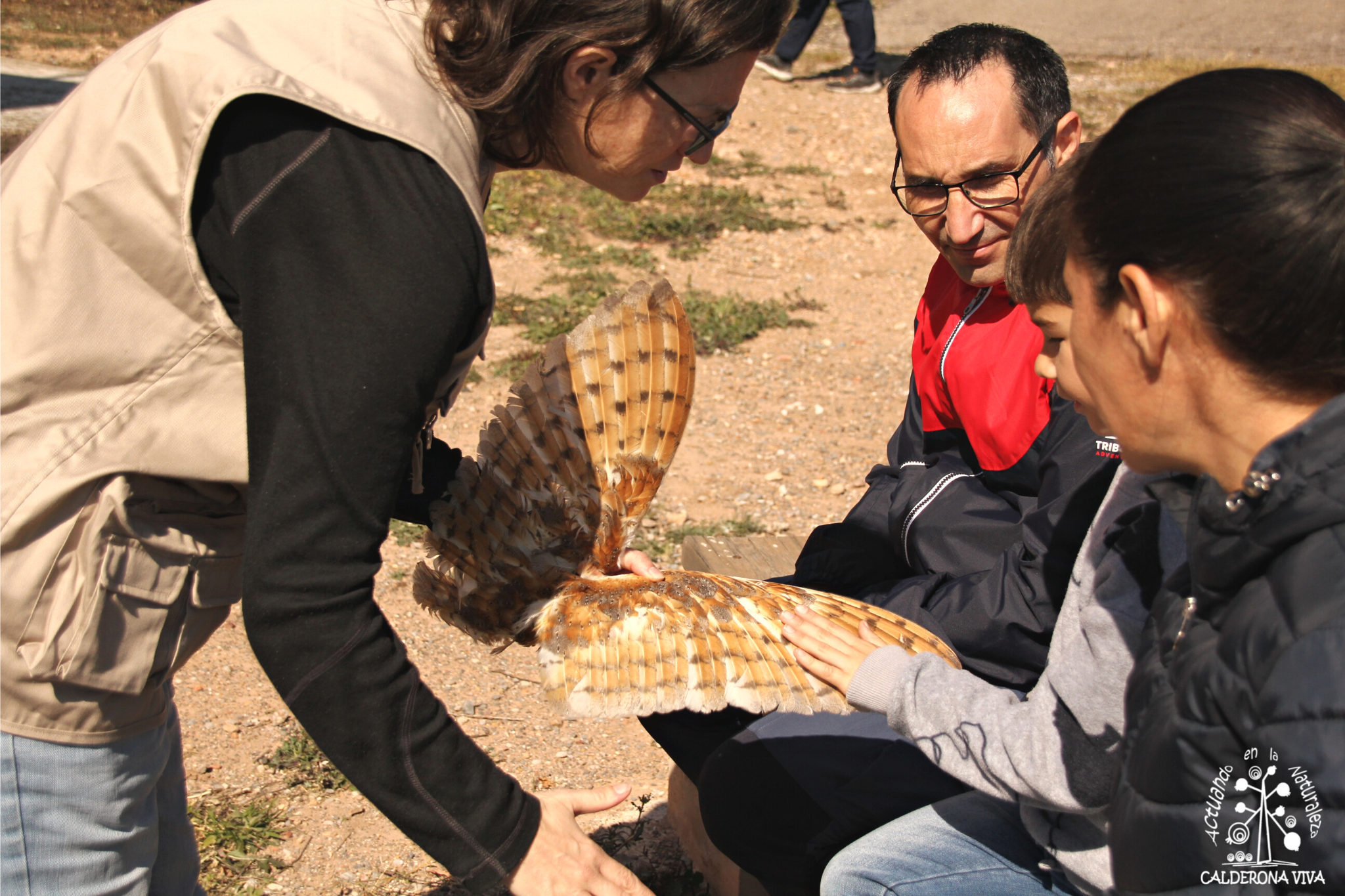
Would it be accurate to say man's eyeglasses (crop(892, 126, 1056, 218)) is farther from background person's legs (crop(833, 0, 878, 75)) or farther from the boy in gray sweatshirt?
background person's legs (crop(833, 0, 878, 75))

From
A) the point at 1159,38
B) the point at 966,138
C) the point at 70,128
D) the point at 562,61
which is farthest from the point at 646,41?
the point at 1159,38

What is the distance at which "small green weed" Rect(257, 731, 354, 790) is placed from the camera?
3275mm

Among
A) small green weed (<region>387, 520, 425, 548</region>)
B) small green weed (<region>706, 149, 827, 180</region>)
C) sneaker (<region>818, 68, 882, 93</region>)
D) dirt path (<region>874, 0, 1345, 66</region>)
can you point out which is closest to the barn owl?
small green weed (<region>387, 520, 425, 548</region>)

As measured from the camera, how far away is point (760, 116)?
11.5 meters

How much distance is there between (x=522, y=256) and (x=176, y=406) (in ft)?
20.9

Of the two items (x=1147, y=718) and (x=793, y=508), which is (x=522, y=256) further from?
(x=1147, y=718)

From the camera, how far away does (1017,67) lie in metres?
2.57

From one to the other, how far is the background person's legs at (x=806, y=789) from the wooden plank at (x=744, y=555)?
1.18m

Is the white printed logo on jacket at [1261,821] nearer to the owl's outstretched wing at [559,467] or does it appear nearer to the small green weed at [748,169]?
the owl's outstretched wing at [559,467]

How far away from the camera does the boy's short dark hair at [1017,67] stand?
2.56 metres

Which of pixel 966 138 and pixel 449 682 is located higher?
pixel 966 138

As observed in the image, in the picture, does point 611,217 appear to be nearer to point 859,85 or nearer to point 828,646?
point 859,85

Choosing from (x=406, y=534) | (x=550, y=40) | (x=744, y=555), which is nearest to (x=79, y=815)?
(x=550, y=40)

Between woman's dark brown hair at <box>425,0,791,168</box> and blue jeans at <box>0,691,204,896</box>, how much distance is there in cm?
113
